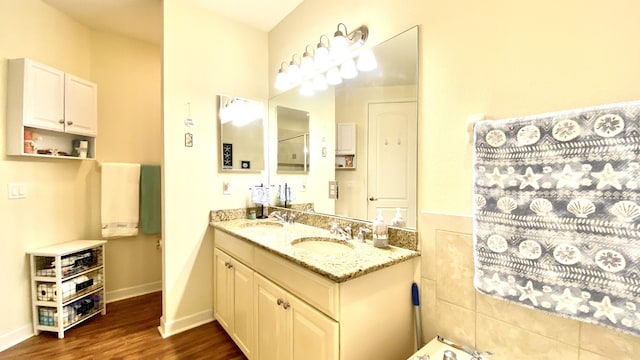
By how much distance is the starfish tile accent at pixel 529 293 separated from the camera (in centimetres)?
92

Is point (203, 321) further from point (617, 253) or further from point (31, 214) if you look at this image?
point (617, 253)

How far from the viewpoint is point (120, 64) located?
8.90 ft

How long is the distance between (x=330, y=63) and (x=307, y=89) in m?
0.30

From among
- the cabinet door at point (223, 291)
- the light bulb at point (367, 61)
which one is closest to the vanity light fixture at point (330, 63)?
the light bulb at point (367, 61)

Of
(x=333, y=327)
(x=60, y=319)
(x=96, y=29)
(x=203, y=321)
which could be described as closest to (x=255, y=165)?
(x=203, y=321)

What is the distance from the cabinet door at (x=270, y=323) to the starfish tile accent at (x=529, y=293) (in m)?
0.97

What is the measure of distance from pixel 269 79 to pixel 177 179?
1.26m

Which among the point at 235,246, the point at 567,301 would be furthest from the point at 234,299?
A: the point at 567,301

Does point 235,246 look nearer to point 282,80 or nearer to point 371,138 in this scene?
point 371,138

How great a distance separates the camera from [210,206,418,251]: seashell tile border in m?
1.37

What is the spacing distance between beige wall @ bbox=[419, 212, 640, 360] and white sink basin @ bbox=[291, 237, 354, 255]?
49 cm

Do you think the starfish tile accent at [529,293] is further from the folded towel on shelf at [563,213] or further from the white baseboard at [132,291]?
Answer: the white baseboard at [132,291]

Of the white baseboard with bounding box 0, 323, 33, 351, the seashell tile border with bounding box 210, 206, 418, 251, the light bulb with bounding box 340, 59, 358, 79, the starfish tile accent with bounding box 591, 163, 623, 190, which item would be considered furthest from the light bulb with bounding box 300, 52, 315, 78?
the white baseboard with bounding box 0, 323, 33, 351

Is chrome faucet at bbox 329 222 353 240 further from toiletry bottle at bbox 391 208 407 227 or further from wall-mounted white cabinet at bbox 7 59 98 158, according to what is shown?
wall-mounted white cabinet at bbox 7 59 98 158
